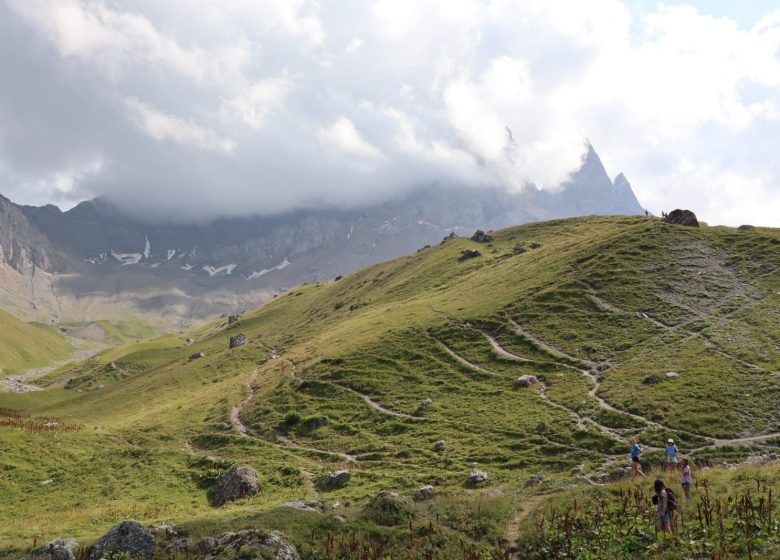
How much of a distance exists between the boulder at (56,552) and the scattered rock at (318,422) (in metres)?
34.0

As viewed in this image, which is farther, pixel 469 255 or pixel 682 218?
pixel 469 255

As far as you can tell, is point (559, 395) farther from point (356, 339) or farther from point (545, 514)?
point (356, 339)

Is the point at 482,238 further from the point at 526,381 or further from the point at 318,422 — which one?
the point at 318,422

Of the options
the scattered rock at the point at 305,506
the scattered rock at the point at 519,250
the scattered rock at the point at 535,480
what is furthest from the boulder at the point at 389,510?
the scattered rock at the point at 519,250

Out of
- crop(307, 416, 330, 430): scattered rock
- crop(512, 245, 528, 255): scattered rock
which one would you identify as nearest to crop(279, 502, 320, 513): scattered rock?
crop(307, 416, 330, 430): scattered rock

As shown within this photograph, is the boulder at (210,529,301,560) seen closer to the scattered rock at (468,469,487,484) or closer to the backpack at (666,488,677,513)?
the backpack at (666,488,677,513)

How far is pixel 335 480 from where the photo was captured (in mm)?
41969

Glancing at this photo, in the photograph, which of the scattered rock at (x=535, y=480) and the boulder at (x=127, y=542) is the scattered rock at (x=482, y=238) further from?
the boulder at (x=127, y=542)

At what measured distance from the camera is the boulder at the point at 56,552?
24.0 meters

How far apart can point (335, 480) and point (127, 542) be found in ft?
64.7

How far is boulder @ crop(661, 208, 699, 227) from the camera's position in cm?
10525

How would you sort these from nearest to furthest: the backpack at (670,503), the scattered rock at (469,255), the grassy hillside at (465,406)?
1. the backpack at (670,503)
2. the grassy hillside at (465,406)
3. the scattered rock at (469,255)

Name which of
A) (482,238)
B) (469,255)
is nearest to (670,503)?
(469,255)

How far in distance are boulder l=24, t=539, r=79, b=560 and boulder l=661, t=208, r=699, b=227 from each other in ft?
369
